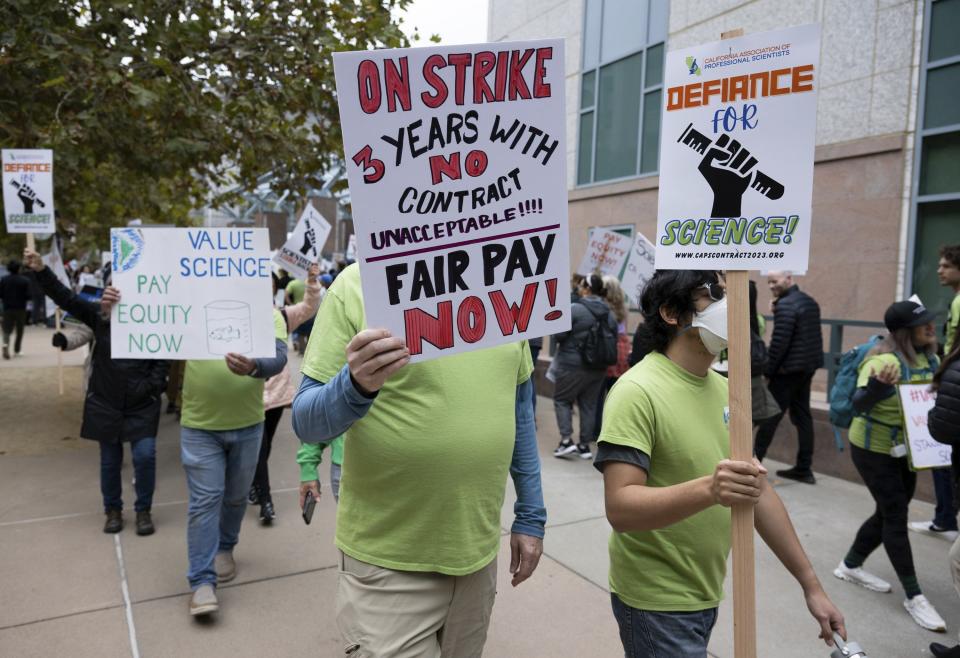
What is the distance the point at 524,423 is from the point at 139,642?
257 centimetres

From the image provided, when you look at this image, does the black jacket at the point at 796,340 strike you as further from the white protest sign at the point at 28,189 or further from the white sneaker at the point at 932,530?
the white protest sign at the point at 28,189

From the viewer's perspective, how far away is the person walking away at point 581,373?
24.0 ft

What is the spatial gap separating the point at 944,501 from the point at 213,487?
5353 millimetres

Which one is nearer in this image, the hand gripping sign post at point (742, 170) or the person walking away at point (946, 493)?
the hand gripping sign post at point (742, 170)

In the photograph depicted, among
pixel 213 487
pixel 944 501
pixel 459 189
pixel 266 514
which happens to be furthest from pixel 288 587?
pixel 944 501

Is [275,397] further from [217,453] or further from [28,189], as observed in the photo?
[28,189]

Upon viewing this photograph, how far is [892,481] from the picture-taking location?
13.4 ft

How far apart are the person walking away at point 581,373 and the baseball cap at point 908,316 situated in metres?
3.33

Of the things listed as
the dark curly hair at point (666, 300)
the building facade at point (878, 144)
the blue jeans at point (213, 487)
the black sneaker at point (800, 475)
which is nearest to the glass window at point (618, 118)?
the building facade at point (878, 144)

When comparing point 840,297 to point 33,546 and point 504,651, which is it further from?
point 33,546

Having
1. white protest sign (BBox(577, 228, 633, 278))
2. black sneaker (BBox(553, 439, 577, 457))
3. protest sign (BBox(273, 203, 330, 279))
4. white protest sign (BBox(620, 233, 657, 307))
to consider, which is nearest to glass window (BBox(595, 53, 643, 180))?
white protest sign (BBox(577, 228, 633, 278))

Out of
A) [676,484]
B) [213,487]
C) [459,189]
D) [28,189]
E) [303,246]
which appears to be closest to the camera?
[459,189]

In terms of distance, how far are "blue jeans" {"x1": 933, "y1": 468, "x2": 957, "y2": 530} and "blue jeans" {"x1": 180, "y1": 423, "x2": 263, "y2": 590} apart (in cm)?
511

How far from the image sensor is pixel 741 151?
179 cm
